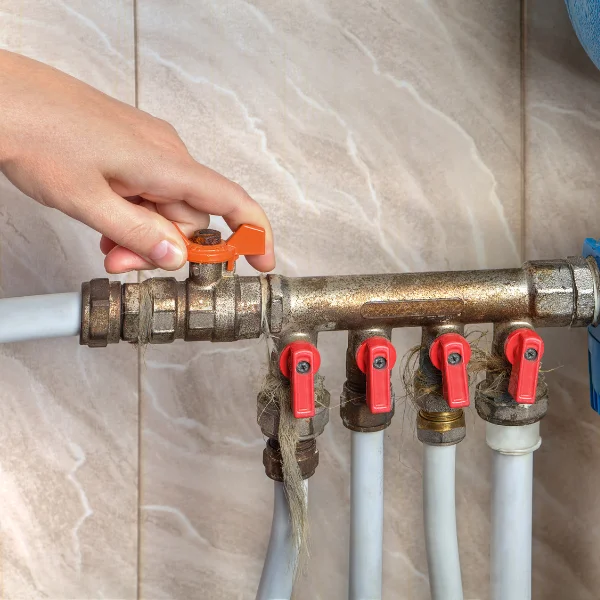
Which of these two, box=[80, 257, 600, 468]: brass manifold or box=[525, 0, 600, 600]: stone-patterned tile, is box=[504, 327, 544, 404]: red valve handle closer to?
box=[80, 257, 600, 468]: brass manifold

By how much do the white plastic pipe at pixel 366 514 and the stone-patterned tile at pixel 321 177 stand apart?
0.66 feet

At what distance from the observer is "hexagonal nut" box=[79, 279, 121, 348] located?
60 centimetres

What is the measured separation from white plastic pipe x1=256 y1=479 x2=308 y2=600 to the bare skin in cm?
21

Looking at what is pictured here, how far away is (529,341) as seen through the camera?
0.61 m

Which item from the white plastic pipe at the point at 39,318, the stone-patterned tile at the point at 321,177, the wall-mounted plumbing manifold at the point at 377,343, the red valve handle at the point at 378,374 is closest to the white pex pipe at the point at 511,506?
the wall-mounted plumbing manifold at the point at 377,343

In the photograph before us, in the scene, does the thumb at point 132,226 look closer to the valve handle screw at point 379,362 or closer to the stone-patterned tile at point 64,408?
the valve handle screw at point 379,362

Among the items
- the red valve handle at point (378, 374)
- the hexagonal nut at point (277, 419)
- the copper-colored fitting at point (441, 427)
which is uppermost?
the red valve handle at point (378, 374)

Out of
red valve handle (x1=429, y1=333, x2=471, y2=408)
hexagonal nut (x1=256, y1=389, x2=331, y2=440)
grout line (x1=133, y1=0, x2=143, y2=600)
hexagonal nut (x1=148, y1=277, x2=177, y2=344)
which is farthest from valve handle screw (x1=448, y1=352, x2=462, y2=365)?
grout line (x1=133, y1=0, x2=143, y2=600)

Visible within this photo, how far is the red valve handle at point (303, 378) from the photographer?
0.59 m

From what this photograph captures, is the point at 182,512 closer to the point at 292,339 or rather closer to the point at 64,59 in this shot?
the point at 292,339

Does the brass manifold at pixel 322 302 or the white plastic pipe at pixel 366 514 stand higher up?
the brass manifold at pixel 322 302

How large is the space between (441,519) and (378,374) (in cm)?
16

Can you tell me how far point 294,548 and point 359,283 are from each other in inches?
8.7

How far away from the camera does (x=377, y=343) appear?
61 centimetres
